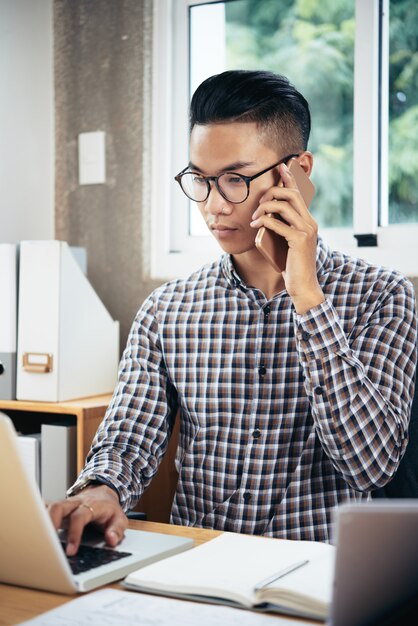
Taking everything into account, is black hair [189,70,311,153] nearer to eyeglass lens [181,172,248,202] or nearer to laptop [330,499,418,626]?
eyeglass lens [181,172,248,202]

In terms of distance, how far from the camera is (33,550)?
86cm

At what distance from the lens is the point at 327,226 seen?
234 cm

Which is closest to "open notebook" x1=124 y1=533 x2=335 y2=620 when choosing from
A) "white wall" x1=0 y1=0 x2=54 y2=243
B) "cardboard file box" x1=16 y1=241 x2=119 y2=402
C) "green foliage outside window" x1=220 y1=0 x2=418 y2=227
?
"cardboard file box" x1=16 y1=241 x2=119 y2=402

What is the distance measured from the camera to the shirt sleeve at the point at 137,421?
1409 millimetres

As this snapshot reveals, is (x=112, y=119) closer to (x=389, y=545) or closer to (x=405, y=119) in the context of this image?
(x=405, y=119)

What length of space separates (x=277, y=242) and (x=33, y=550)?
2.42ft

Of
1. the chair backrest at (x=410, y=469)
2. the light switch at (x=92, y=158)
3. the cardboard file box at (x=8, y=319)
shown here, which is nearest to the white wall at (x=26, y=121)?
the light switch at (x=92, y=158)

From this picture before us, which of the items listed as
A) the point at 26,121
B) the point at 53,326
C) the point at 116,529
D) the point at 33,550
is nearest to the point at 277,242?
the point at 116,529

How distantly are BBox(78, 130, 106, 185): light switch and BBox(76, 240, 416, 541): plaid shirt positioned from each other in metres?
0.99

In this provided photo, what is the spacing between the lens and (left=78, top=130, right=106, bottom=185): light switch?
257cm

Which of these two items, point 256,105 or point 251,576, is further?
point 256,105

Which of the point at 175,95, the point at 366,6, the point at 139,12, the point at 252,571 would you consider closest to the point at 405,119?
the point at 366,6

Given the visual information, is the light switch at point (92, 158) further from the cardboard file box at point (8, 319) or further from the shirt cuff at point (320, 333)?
the shirt cuff at point (320, 333)

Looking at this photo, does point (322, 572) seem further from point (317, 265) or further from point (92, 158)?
point (92, 158)
